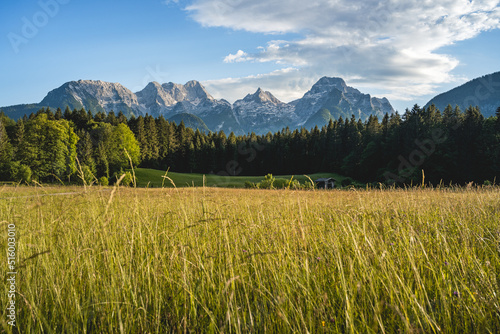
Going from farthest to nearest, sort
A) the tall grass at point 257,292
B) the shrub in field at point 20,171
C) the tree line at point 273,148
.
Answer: the tree line at point 273,148, the shrub in field at point 20,171, the tall grass at point 257,292

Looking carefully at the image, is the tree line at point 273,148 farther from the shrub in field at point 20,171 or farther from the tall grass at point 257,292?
the tall grass at point 257,292

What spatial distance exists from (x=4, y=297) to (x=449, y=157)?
55.4 meters

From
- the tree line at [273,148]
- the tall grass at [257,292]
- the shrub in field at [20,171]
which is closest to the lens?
the tall grass at [257,292]

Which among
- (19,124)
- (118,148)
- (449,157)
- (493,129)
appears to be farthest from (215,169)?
(493,129)

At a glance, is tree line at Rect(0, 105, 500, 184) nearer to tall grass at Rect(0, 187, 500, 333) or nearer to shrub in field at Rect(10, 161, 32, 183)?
shrub in field at Rect(10, 161, 32, 183)

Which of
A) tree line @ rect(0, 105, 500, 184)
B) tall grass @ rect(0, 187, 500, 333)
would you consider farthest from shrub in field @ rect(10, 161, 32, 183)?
tall grass @ rect(0, 187, 500, 333)

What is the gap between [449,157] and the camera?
44.9 meters

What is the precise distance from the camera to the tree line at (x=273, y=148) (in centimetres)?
4259

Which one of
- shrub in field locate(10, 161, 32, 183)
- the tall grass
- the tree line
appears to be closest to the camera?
the tall grass

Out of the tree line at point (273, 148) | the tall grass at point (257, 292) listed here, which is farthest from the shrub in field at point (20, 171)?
the tall grass at point (257, 292)

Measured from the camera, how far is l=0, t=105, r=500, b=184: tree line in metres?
42.6

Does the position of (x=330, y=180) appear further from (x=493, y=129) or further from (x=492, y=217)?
(x=492, y=217)

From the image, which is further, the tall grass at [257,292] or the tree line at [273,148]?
the tree line at [273,148]

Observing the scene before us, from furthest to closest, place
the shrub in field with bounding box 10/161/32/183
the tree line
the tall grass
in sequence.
Answer: the tree line → the shrub in field with bounding box 10/161/32/183 → the tall grass
